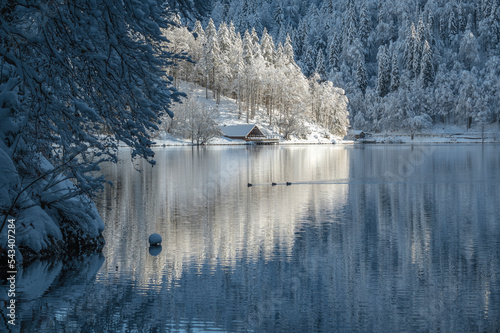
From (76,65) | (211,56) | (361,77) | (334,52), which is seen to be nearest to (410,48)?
(361,77)

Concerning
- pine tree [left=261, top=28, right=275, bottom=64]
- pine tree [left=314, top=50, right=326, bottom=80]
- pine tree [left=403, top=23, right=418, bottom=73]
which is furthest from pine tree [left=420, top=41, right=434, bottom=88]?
pine tree [left=261, top=28, right=275, bottom=64]

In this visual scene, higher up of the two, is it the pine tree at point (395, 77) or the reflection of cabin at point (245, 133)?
the pine tree at point (395, 77)

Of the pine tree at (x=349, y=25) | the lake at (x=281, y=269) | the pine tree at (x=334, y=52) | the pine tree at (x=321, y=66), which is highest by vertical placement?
the pine tree at (x=349, y=25)

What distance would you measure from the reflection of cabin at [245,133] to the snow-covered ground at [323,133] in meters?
1.34

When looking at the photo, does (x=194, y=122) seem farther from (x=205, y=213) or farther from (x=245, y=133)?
(x=205, y=213)

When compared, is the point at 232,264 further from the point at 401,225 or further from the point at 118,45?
the point at 401,225

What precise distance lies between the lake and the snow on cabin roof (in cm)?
8240

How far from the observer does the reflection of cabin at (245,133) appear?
112562 millimetres

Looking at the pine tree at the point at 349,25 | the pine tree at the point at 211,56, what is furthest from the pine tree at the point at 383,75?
the pine tree at the point at 211,56

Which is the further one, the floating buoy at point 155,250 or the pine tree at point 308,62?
the pine tree at point 308,62

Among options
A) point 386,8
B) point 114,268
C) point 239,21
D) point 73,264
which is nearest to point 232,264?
point 114,268

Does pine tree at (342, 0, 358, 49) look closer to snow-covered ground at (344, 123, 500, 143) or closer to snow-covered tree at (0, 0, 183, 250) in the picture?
snow-covered ground at (344, 123, 500, 143)

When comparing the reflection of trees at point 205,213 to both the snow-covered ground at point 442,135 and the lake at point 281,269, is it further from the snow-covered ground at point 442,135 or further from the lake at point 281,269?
the snow-covered ground at point 442,135

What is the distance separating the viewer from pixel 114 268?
1509 centimetres
